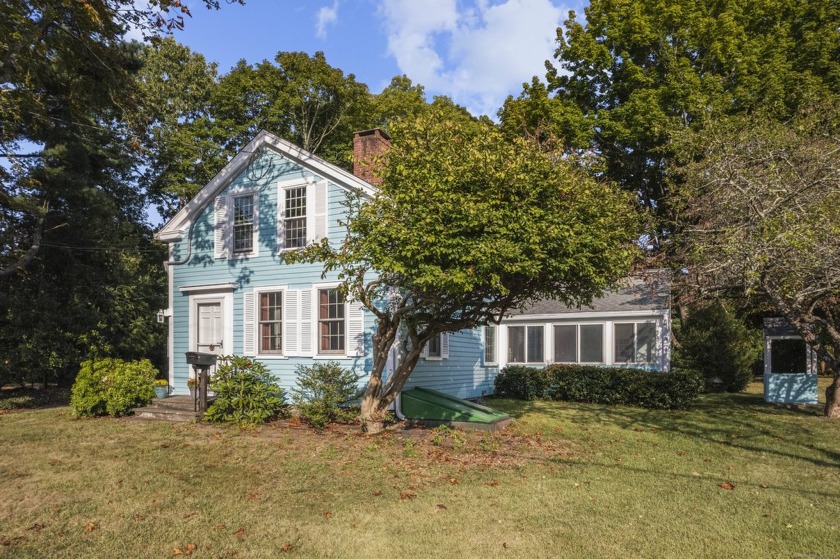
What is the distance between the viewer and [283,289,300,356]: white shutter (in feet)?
45.2

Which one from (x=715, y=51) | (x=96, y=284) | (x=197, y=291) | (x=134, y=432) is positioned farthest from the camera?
(x=715, y=51)

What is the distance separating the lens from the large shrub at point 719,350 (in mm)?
22406

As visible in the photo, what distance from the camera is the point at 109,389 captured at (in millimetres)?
13297

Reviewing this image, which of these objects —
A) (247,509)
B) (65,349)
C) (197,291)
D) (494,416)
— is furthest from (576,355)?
(65,349)

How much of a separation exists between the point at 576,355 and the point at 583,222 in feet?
35.7

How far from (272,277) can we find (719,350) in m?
17.5

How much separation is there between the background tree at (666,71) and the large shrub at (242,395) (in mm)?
14628

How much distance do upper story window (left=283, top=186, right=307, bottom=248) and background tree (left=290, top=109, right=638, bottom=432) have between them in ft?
12.6

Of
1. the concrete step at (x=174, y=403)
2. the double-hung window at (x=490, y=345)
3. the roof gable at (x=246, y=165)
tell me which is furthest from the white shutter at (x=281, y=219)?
the double-hung window at (x=490, y=345)

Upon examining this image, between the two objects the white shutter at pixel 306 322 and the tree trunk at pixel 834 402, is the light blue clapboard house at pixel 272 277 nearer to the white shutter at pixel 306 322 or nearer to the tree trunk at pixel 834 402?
the white shutter at pixel 306 322

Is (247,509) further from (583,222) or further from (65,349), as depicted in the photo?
(65,349)

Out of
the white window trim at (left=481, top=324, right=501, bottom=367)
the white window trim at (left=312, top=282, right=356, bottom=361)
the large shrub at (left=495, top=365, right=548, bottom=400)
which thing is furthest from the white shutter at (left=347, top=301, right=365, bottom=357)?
the large shrub at (left=495, top=365, right=548, bottom=400)

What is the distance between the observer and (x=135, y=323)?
67.0ft

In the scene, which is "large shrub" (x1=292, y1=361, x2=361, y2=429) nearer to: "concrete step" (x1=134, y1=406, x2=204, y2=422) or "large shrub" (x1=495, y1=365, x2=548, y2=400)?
Result: "concrete step" (x1=134, y1=406, x2=204, y2=422)
